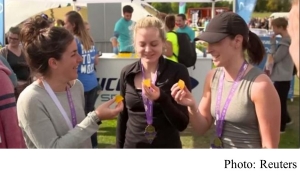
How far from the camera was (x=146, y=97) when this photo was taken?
6.68 ft

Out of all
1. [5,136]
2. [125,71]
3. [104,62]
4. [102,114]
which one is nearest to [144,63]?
[125,71]

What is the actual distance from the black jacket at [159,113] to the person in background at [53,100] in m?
0.29

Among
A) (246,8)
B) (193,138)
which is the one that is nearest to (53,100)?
(193,138)

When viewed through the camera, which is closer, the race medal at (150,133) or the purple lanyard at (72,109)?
the purple lanyard at (72,109)

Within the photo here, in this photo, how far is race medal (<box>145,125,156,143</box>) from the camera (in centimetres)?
211

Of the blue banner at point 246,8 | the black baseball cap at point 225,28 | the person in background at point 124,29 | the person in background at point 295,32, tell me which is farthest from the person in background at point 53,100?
the person in background at point 124,29

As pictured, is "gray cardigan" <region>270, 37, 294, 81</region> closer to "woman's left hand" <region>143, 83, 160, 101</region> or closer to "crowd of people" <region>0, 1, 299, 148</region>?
"crowd of people" <region>0, 1, 299, 148</region>

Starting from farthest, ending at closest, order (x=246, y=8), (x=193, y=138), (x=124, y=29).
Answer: (x=124, y=29) < (x=246, y=8) < (x=193, y=138)

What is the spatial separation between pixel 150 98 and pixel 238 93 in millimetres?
459

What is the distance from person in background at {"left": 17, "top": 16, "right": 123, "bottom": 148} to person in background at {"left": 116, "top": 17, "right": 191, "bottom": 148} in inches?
11.4

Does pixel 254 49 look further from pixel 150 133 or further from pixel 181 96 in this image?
pixel 150 133

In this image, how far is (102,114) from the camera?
1.77 m

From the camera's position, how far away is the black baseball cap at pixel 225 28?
5.85 ft

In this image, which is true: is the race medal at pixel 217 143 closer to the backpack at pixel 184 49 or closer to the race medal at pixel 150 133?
the race medal at pixel 150 133
